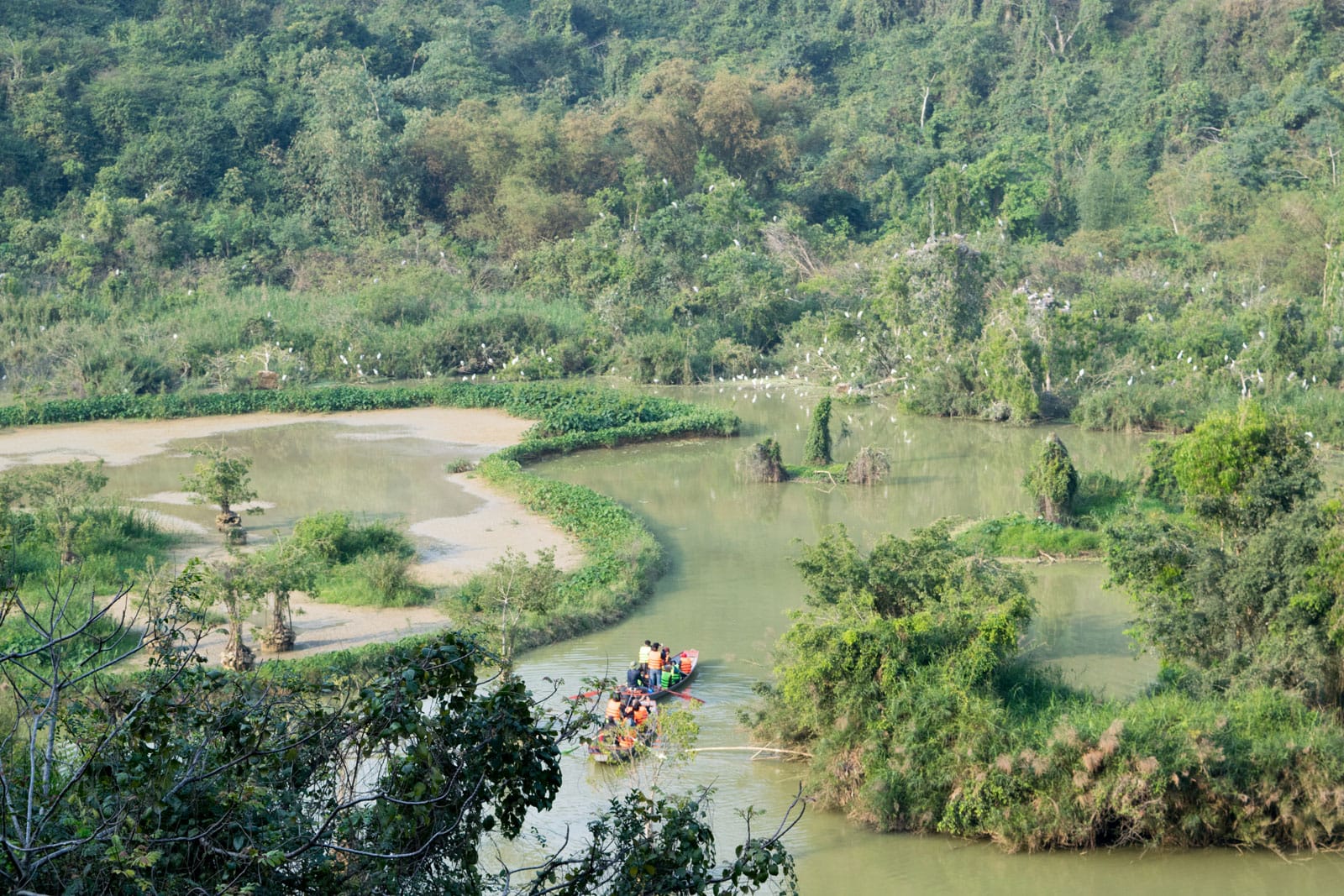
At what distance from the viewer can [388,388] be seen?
29.0 metres

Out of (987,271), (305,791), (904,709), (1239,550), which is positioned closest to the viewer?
(305,791)

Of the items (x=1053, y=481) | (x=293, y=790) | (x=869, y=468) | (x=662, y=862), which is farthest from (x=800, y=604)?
(x=293, y=790)

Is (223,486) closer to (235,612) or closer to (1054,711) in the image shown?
(235,612)

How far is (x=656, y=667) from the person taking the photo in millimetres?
13000

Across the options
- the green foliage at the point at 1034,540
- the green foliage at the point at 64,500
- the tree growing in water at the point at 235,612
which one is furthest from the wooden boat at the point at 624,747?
the green foliage at the point at 64,500

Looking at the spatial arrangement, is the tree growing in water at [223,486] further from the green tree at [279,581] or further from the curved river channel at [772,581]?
the green tree at [279,581]

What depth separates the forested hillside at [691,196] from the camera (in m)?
27.8

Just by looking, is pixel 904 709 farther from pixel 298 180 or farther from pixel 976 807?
pixel 298 180

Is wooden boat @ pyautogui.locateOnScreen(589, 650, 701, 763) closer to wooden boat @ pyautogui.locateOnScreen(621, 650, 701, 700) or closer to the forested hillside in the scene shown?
wooden boat @ pyautogui.locateOnScreen(621, 650, 701, 700)

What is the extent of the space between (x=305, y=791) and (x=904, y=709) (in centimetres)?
574

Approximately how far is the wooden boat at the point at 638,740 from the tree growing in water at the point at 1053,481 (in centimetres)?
638

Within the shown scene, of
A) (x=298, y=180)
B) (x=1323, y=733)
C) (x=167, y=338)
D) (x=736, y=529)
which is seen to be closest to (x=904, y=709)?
(x=1323, y=733)

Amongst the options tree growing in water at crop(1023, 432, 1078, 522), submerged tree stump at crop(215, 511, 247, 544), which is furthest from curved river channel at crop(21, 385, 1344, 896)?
tree growing in water at crop(1023, 432, 1078, 522)

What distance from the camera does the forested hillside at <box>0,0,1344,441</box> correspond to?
27.8 meters
